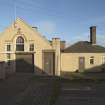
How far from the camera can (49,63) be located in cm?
4156

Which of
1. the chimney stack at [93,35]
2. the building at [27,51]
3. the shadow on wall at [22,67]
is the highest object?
the chimney stack at [93,35]

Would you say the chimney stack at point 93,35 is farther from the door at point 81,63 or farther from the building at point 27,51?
the building at point 27,51

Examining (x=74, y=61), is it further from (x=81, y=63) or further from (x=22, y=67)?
(x=22, y=67)

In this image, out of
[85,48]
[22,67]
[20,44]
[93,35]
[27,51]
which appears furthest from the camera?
[93,35]

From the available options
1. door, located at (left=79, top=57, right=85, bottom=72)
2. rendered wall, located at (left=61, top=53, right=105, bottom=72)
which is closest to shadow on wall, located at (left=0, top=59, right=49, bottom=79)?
rendered wall, located at (left=61, top=53, right=105, bottom=72)

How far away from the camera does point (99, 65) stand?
48219mm

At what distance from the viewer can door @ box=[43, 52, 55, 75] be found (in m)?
41.5

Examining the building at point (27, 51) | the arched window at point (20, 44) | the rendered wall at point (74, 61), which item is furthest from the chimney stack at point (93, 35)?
the arched window at point (20, 44)

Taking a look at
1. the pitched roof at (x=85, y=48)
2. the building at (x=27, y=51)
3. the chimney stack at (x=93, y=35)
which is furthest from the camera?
the chimney stack at (x=93, y=35)

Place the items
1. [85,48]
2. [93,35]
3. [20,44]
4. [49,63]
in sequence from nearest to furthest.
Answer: [49,63] < [20,44] < [85,48] < [93,35]

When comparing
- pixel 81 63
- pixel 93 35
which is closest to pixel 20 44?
pixel 81 63

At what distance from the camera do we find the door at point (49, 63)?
41.5 m

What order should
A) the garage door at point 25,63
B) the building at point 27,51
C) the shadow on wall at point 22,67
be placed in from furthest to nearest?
the garage door at point 25,63
the building at point 27,51
the shadow on wall at point 22,67

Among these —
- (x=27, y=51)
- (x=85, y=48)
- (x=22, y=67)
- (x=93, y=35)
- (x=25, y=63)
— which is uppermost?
(x=93, y=35)
